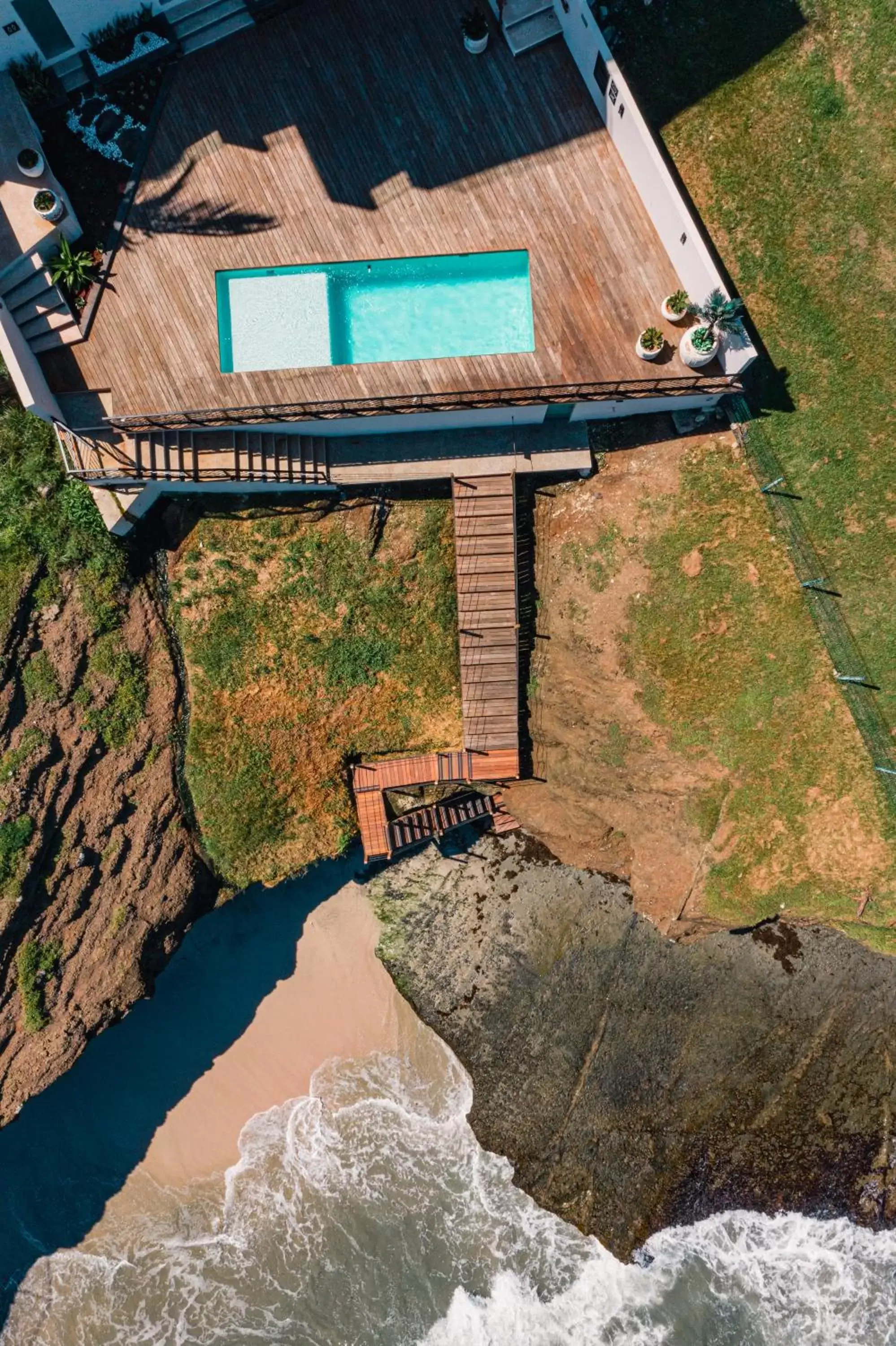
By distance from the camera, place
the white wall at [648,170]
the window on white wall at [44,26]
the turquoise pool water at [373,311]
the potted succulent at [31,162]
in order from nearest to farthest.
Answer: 1. the white wall at [648,170]
2. the window on white wall at [44,26]
3. the potted succulent at [31,162]
4. the turquoise pool water at [373,311]

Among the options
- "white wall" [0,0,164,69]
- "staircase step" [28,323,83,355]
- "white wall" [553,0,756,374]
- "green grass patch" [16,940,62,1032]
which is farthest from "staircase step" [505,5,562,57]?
"green grass patch" [16,940,62,1032]

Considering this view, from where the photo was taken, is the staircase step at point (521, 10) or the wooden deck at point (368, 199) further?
the wooden deck at point (368, 199)

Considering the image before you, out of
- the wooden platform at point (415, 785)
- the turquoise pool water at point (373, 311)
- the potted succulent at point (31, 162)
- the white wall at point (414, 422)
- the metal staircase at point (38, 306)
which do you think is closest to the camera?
the potted succulent at point (31, 162)

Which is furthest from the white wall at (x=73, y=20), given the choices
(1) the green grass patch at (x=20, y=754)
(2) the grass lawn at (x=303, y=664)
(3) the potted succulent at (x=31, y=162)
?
(1) the green grass patch at (x=20, y=754)

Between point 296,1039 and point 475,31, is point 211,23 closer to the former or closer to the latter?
point 475,31

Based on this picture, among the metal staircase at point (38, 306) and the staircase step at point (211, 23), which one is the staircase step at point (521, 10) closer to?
the staircase step at point (211, 23)

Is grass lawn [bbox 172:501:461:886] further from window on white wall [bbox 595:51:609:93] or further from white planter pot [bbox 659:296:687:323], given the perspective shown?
window on white wall [bbox 595:51:609:93]

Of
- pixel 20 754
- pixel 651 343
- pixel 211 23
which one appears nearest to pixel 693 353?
pixel 651 343
